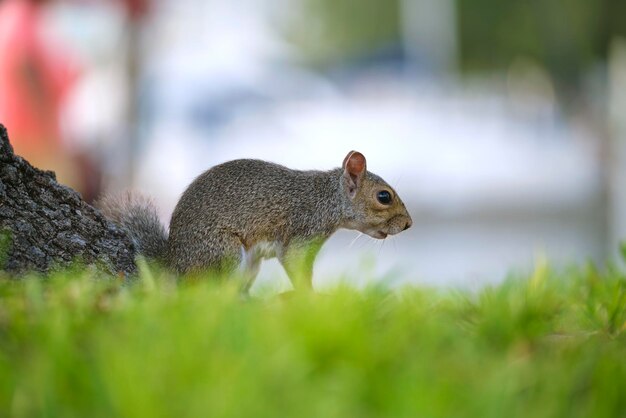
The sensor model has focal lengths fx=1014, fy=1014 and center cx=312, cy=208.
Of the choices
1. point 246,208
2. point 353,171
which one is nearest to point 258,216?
point 246,208

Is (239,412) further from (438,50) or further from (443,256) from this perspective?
(438,50)

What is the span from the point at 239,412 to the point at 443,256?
8.96 metres

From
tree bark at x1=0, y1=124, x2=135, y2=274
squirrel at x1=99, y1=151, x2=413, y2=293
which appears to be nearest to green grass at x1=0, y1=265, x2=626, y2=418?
tree bark at x1=0, y1=124, x2=135, y2=274

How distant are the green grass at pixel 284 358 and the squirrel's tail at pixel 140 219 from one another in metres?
0.72

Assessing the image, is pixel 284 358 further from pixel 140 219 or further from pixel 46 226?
pixel 140 219

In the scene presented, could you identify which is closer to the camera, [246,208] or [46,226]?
[46,226]

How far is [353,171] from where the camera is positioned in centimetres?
335

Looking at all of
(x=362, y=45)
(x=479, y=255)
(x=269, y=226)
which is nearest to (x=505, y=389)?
(x=269, y=226)

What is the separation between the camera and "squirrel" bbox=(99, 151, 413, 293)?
113 inches

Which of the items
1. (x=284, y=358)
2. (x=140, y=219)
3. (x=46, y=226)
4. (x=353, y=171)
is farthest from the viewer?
(x=353, y=171)

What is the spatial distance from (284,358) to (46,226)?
1163 mm

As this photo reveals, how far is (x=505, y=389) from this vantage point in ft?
4.75

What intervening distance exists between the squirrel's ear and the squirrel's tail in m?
0.66

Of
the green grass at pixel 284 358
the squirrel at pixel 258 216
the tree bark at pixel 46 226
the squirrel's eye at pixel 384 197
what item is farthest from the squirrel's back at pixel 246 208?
the green grass at pixel 284 358
